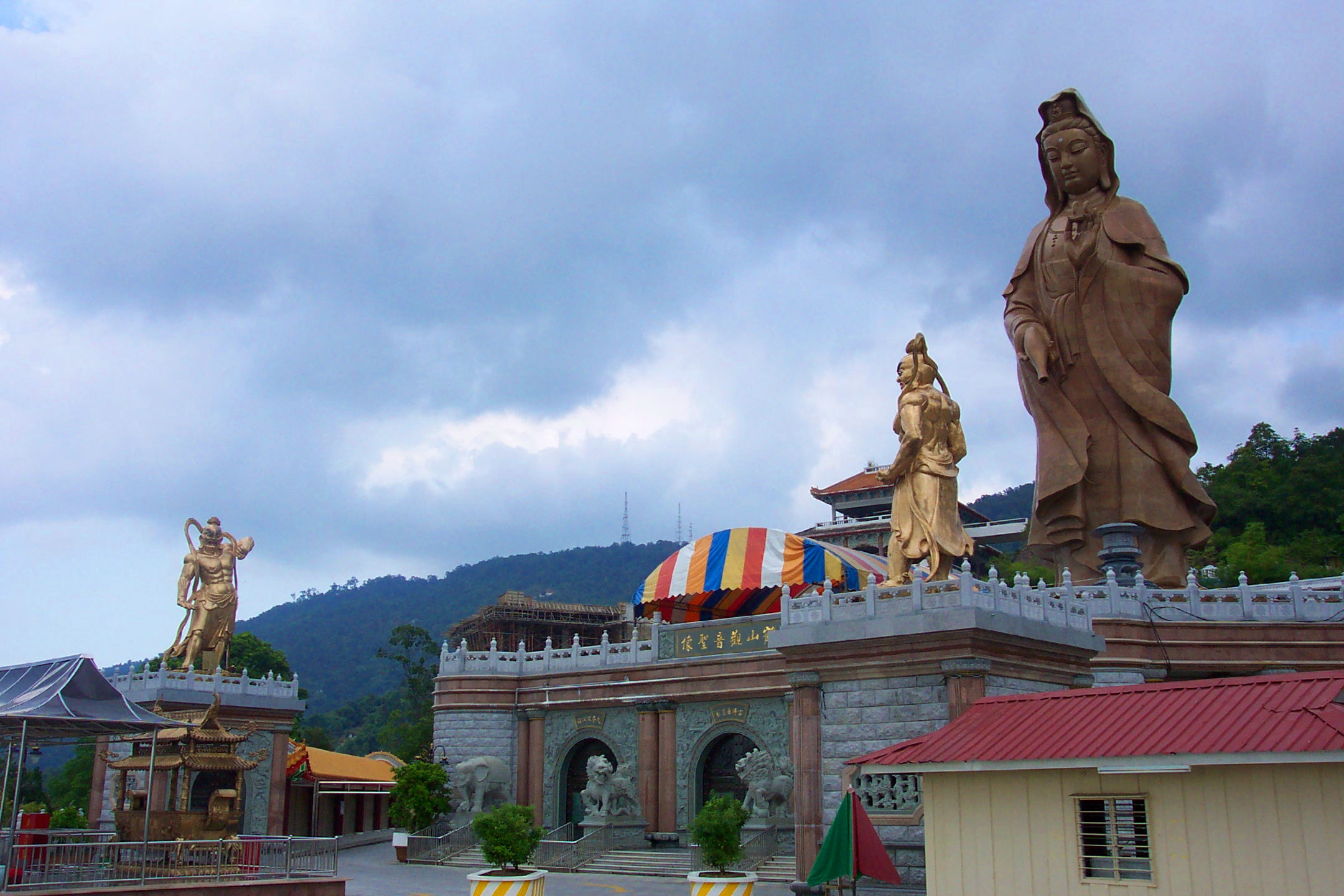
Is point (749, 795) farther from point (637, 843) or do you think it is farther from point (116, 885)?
point (116, 885)

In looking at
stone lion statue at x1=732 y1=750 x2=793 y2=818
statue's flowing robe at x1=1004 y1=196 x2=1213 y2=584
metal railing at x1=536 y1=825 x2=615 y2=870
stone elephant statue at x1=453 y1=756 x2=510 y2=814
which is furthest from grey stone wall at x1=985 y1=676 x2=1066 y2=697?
stone elephant statue at x1=453 y1=756 x2=510 y2=814

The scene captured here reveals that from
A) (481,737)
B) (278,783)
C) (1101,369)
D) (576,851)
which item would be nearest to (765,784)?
(576,851)

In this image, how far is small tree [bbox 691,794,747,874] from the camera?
63.0 ft

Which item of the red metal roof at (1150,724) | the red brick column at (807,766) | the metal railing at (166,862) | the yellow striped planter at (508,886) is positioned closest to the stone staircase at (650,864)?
the red brick column at (807,766)

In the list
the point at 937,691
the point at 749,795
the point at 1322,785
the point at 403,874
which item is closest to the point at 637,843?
the point at 749,795

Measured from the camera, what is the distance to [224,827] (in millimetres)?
19062

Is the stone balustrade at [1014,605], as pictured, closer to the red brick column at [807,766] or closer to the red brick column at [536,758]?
the red brick column at [807,766]

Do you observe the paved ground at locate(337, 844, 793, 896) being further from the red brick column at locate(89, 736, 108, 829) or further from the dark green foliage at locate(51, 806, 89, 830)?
the red brick column at locate(89, 736, 108, 829)

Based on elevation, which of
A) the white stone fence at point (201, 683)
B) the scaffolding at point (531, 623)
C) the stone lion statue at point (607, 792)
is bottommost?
the stone lion statue at point (607, 792)

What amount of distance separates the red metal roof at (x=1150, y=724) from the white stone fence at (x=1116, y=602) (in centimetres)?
498

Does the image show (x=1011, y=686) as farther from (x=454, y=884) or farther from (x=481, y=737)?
(x=481, y=737)

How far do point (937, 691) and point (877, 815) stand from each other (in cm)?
197

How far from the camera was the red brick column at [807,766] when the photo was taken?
1695cm

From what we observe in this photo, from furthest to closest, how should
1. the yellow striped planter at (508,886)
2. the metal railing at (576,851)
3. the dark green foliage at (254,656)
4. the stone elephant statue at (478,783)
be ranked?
1. the dark green foliage at (254,656)
2. the stone elephant statue at (478,783)
3. the metal railing at (576,851)
4. the yellow striped planter at (508,886)
